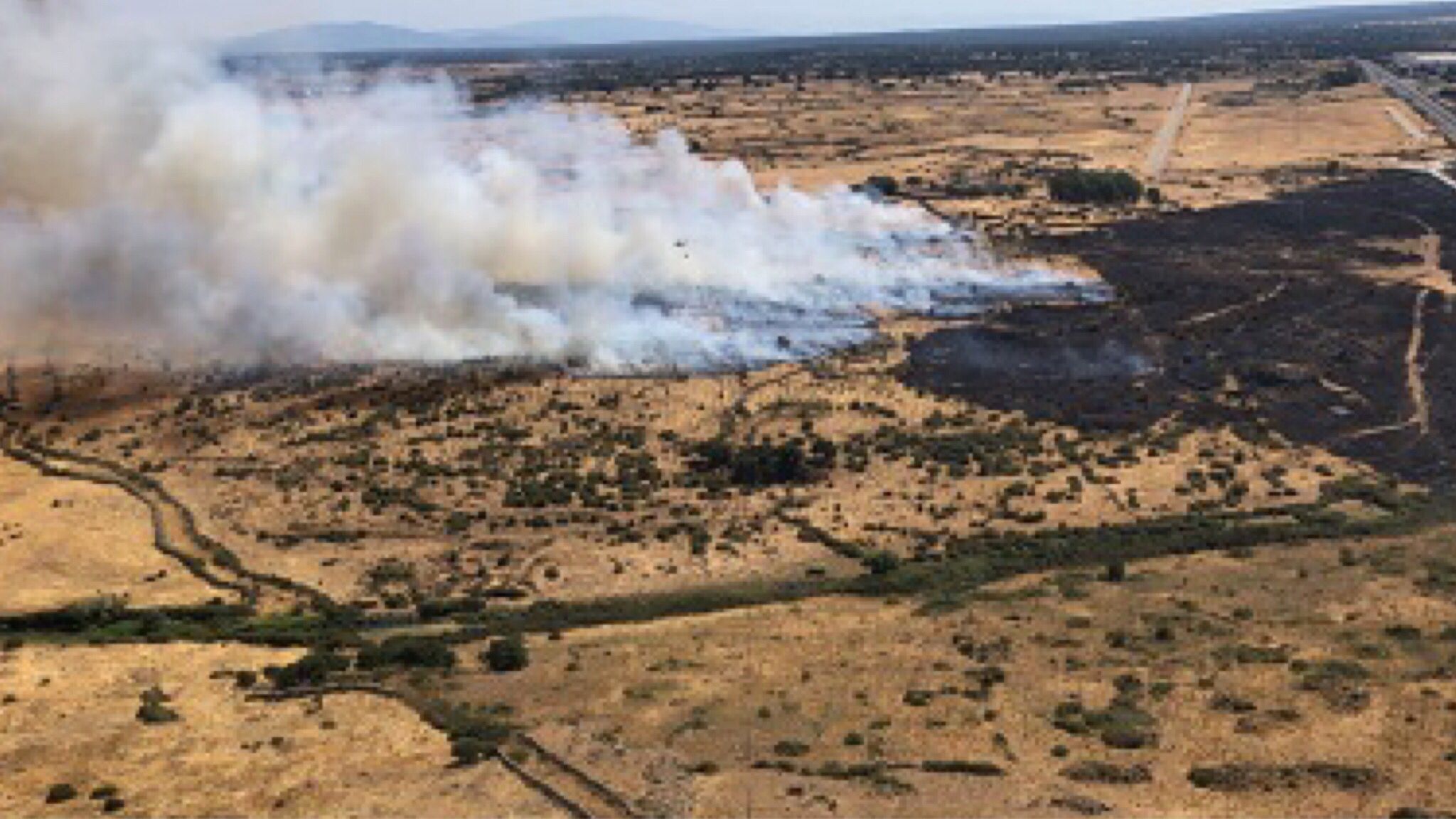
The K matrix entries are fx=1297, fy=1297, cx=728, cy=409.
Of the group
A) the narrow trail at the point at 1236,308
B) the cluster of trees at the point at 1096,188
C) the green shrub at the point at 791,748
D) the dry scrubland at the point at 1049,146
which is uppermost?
the dry scrubland at the point at 1049,146

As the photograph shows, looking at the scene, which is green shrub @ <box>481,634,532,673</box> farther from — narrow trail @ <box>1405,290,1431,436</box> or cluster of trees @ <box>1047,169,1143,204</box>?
cluster of trees @ <box>1047,169,1143,204</box>

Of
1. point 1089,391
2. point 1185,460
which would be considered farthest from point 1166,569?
point 1089,391

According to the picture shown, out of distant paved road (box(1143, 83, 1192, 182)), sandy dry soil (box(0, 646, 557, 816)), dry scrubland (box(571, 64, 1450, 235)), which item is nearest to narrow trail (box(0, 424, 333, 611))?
sandy dry soil (box(0, 646, 557, 816))

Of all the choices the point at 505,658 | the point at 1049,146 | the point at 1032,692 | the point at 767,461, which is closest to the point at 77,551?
the point at 505,658

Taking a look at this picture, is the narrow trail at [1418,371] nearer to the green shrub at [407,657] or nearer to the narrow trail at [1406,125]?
the green shrub at [407,657]

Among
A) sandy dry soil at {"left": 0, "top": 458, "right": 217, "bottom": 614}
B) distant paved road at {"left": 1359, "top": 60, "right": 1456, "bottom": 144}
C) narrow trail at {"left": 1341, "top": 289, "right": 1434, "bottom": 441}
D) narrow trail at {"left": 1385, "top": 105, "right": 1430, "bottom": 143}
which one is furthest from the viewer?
distant paved road at {"left": 1359, "top": 60, "right": 1456, "bottom": 144}

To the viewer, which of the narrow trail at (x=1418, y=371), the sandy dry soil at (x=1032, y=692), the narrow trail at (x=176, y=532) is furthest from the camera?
the narrow trail at (x=1418, y=371)

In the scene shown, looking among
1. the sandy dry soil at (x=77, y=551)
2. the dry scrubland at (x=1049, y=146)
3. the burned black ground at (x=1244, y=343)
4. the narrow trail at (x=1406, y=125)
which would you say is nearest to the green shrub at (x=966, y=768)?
the sandy dry soil at (x=77, y=551)

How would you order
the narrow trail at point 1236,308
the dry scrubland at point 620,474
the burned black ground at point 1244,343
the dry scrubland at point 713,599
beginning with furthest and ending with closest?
the narrow trail at point 1236,308 < the burned black ground at point 1244,343 < the dry scrubland at point 620,474 < the dry scrubland at point 713,599
